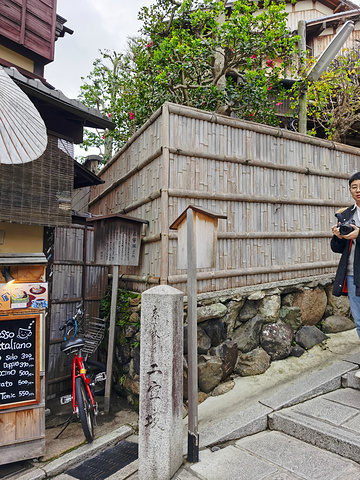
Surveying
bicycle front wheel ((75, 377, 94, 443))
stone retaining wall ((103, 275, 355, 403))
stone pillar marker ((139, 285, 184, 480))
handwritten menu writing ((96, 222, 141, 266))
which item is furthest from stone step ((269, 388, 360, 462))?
handwritten menu writing ((96, 222, 141, 266))

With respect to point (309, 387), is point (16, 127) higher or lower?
higher

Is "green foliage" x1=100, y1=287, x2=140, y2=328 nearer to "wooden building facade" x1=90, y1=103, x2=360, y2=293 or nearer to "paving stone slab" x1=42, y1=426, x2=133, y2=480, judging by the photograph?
"wooden building facade" x1=90, y1=103, x2=360, y2=293

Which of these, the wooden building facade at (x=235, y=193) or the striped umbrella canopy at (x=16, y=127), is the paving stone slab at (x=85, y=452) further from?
the striped umbrella canopy at (x=16, y=127)

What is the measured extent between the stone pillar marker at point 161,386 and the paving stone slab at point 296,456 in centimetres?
103

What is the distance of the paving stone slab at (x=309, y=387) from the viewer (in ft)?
15.6

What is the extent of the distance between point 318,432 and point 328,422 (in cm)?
28

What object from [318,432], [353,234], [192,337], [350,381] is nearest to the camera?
[318,432]

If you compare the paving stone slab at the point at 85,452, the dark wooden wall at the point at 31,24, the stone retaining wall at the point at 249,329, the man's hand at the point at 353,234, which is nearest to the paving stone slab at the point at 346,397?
the stone retaining wall at the point at 249,329

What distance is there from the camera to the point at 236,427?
172 inches

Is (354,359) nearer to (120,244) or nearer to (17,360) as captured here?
(120,244)

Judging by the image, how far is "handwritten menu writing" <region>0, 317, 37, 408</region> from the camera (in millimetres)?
4961

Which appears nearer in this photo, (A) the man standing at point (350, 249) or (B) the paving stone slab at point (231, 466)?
(B) the paving stone slab at point (231, 466)

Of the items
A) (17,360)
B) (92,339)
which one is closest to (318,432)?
(17,360)

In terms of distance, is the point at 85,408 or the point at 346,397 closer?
the point at 346,397
